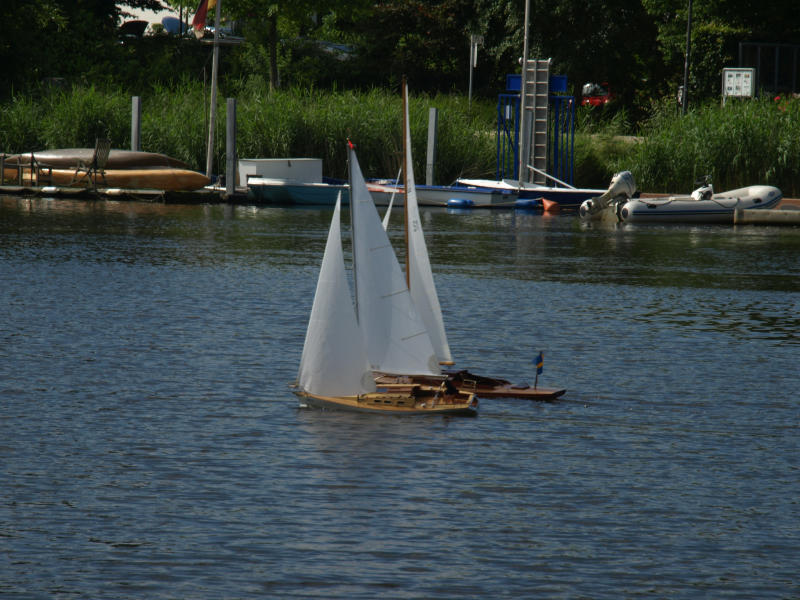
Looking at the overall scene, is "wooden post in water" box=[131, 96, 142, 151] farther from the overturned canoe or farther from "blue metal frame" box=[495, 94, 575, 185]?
"blue metal frame" box=[495, 94, 575, 185]

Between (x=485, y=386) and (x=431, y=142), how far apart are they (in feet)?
112

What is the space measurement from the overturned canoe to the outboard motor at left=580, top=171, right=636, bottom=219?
16.3m

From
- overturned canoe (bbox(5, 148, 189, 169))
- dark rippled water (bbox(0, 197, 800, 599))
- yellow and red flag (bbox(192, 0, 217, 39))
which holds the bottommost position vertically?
dark rippled water (bbox(0, 197, 800, 599))

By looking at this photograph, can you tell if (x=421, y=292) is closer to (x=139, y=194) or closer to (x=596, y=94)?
(x=139, y=194)

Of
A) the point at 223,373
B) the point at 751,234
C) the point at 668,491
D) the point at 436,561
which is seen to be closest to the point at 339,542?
the point at 436,561

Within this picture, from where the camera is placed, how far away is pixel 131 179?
50.7 meters

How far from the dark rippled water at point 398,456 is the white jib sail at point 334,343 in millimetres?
501

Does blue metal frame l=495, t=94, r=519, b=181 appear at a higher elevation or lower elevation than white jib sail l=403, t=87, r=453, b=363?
higher

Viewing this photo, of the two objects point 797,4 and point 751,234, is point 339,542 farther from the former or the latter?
point 797,4

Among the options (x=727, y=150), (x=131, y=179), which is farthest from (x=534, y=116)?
(x=131, y=179)

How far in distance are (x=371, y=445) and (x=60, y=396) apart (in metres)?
4.17

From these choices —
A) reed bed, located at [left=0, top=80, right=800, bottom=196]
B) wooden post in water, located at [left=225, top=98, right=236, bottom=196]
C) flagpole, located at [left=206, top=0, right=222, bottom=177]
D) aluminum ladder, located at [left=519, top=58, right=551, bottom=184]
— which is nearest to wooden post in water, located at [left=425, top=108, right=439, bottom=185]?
reed bed, located at [left=0, top=80, right=800, bottom=196]

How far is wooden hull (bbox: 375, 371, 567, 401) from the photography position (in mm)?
15773

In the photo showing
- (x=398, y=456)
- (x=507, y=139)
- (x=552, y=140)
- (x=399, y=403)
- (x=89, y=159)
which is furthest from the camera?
(x=507, y=139)
